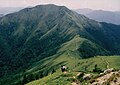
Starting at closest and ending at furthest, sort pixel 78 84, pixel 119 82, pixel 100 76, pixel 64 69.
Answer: pixel 119 82 < pixel 78 84 < pixel 100 76 < pixel 64 69

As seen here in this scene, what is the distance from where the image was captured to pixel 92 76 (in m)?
81.7

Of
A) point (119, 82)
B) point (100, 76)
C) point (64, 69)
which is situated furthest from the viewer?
point (64, 69)

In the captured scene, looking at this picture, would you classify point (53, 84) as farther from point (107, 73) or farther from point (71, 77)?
point (107, 73)

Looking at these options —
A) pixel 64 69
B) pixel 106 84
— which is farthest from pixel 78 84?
pixel 64 69

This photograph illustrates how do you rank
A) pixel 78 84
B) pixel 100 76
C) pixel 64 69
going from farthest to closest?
pixel 64 69 < pixel 100 76 < pixel 78 84

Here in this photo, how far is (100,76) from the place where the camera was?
80562mm

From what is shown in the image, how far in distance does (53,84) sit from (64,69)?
24.2m

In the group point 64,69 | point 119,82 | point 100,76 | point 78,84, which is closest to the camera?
point 119,82

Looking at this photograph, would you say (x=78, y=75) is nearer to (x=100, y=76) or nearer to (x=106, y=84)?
(x=100, y=76)

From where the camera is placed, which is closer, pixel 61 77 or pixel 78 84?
pixel 78 84

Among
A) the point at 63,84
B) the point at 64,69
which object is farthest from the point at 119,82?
the point at 64,69

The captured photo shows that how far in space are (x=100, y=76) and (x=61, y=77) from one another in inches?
485

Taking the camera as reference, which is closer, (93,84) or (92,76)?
(93,84)

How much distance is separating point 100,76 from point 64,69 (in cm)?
2450
